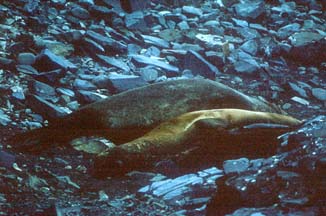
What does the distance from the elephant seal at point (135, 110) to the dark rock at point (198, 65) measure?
106cm

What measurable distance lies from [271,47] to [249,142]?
8.83 feet

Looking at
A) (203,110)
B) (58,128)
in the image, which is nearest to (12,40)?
(58,128)

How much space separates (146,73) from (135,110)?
1145mm

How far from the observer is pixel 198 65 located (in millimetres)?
5020

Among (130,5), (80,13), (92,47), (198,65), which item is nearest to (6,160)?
(92,47)

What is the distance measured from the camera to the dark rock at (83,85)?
421cm

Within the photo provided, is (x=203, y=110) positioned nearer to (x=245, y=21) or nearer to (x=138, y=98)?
(x=138, y=98)

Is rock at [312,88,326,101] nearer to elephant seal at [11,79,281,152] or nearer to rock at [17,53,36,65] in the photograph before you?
elephant seal at [11,79,281,152]

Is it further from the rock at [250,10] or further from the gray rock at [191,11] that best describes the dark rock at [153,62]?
the rock at [250,10]

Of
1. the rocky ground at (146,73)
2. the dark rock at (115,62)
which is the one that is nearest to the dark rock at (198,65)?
the rocky ground at (146,73)

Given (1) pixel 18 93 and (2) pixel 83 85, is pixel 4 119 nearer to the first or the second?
(1) pixel 18 93

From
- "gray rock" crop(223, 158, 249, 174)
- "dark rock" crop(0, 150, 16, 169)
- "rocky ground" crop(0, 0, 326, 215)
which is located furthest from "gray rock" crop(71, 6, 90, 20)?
"gray rock" crop(223, 158, 249, 174)

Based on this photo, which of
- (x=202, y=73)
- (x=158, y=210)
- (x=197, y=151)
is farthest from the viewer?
(x=202, y=73)

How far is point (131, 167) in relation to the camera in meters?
3.17
